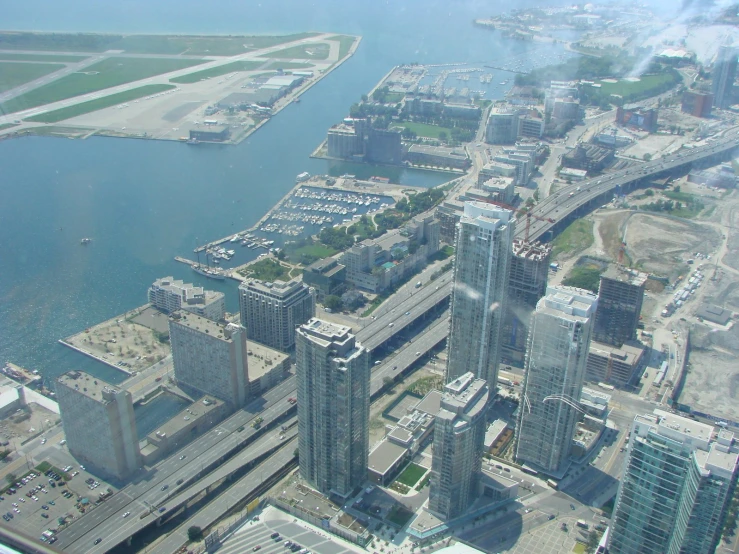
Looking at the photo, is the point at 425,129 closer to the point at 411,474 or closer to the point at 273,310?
the point at 273,310

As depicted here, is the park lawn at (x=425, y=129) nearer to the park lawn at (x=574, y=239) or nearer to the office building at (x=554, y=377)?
the park lawn at (x=574, y=239)

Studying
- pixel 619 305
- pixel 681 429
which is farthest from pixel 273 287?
pixel 681 429

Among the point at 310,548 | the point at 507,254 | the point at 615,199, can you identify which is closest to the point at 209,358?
the point at 310,548

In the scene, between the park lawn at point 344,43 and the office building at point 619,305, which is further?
the park lawn at point 344,43

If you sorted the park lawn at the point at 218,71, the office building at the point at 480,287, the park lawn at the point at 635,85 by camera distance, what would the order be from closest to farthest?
1. the office building at the point at 480,287
2. the park lawn at the point at 635,85
3. the park lawn at the point at 218,71

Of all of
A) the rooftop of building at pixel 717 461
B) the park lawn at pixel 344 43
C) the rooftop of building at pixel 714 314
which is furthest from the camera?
the park lawn at pixel 344 43

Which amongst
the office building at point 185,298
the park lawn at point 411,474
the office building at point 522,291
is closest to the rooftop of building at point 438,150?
the office building at point 522,291

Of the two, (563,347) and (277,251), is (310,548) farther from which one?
(277,251)
